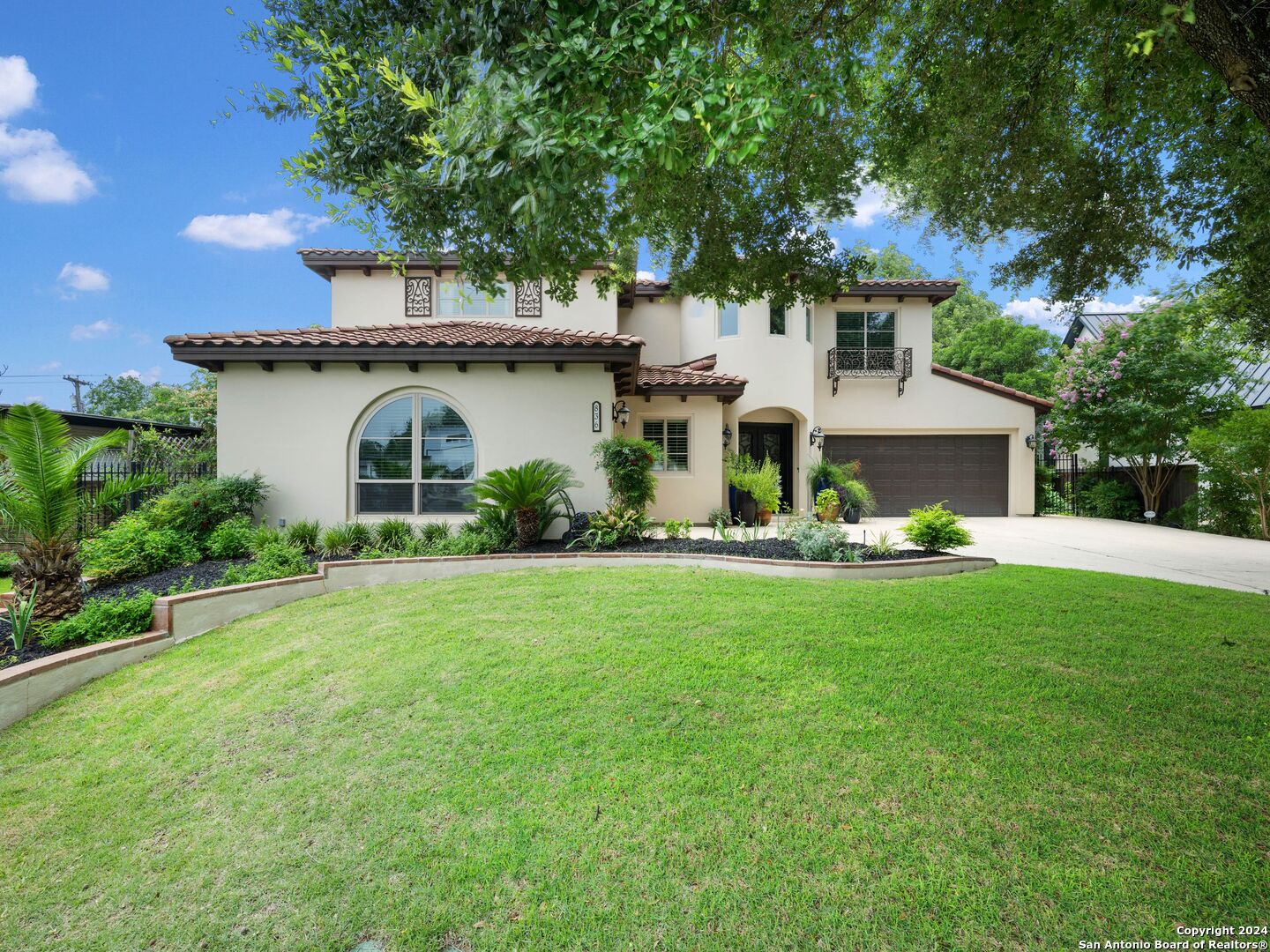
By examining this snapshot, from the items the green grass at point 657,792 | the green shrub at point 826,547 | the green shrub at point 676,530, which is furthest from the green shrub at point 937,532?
the green shrub at point 676,530

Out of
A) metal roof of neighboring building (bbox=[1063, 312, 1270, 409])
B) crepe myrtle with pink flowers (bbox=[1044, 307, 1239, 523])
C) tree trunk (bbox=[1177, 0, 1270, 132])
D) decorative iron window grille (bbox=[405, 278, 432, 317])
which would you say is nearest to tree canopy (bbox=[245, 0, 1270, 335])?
tree trunk (bbox=[1177, 0, 1270, 132])

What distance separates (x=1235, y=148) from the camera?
230 inches

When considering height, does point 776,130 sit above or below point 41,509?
above

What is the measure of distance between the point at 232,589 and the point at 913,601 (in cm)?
759

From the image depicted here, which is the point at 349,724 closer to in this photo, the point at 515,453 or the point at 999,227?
the point at 515,453

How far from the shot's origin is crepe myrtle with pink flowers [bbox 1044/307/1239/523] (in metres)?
13.9

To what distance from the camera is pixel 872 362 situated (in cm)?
1623

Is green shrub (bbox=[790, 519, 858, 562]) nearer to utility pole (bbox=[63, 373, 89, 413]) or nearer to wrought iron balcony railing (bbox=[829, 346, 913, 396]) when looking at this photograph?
wrought iron balcony railing (bbox=[829, 346, 913, 396])

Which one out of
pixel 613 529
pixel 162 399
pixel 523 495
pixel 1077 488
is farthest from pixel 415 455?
pixel 162 399

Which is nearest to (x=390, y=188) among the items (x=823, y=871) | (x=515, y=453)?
(x=823, y=871)

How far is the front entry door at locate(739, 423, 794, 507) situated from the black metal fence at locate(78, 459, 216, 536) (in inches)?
488

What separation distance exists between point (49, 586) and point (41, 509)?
0.78 metres

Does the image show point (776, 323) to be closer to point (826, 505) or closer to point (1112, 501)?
point (826, 505)

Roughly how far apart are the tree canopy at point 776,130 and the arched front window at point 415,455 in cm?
441
